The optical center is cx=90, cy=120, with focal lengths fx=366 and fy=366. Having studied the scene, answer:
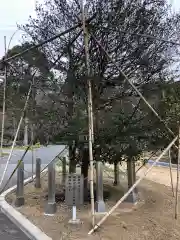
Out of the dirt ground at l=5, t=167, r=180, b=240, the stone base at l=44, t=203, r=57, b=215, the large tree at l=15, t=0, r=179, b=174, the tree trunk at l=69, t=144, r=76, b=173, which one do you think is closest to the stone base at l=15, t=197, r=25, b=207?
the dirt ground at l=5, t=167, r=180, b=240

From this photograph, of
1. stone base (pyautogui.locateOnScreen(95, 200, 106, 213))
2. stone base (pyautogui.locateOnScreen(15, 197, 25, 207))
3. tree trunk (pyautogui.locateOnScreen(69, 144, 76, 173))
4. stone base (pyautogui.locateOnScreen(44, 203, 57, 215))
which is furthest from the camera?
tree trunk (pyautogui.locateOnScreen(69, 144, 76, 173))

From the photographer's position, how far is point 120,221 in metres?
6.71

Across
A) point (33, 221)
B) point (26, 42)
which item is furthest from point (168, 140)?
point (26, 42)

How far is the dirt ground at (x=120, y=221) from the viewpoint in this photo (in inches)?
233

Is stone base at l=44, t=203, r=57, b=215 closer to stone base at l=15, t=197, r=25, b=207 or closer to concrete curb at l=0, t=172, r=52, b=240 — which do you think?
concrete curb at l=0, t=172, r=52, b=240

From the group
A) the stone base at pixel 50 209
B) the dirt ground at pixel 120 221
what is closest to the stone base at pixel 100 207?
the dirt ground at pixel 120 221

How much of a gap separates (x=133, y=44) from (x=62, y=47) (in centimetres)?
166

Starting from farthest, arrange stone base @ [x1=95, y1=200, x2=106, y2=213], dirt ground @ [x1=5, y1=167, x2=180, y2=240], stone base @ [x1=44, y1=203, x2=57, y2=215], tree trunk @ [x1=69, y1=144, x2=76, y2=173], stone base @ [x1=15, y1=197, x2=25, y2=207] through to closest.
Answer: tree trunk @ [x1=69, y1=144, x2=76, y2=173] < stone base @ [x1=15, y1=197, x2=25, y2=207] < stone base @ [x1=44, y1=203, x2=57, y2=215] < stone base @ [x1=95, y1=200, x2=106, y2=213] < dirt ground @ [x1=5, y1=167, x2=180, y2=240]

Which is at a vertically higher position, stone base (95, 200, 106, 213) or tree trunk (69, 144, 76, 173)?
tree trunk (69, 144, 76, 173)

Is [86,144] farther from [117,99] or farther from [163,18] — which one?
[163,18]

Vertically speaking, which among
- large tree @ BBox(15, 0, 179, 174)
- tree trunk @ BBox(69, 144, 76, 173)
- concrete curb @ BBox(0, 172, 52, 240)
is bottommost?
concrete curb @ BBox(0, 172, 52, 240)

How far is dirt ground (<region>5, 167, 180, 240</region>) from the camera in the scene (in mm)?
5926

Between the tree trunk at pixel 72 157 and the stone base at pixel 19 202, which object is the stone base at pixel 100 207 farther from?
the stone base at pixel 19 202

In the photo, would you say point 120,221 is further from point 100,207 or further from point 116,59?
point 116,59
